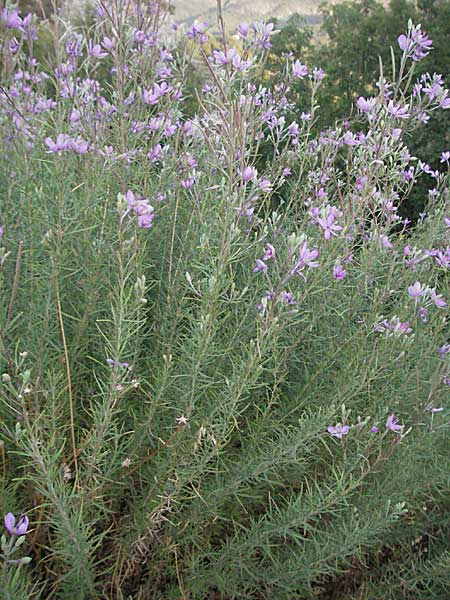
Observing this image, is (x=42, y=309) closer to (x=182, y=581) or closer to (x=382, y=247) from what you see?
(x=182, y=581)

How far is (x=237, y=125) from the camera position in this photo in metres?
1.42

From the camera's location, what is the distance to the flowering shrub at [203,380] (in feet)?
5.24

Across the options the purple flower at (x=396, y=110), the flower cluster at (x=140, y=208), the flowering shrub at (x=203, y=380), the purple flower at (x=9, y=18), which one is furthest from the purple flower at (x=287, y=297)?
the purple flower at (x=9, y=18)

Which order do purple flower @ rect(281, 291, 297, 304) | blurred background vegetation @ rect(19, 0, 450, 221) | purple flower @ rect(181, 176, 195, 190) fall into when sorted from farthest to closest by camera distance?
blurred background vegetation @ rect(19, 0, 450, 221) → purple flower @ rect(181, 176, 195, 190) → purple flower @ rect(281, 291, 297, 304)

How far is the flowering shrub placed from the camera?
5.24 feet

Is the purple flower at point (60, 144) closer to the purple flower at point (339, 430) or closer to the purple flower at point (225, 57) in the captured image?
the purple flower at point (225, 57)

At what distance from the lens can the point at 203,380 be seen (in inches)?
64.7

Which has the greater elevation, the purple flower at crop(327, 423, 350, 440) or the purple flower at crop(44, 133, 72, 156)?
the purple flower at crop(44, 133, 72, 156)

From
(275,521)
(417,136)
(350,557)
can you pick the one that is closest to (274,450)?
(275,521)

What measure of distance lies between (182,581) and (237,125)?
54.8 inches

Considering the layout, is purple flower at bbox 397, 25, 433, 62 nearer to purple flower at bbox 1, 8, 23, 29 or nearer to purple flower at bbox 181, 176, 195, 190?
purple flower at bbox 181, 176, 195, 190

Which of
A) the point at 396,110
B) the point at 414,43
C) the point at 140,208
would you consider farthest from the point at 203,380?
the point at 414,43

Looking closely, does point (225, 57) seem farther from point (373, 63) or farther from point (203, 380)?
point (373, 63)

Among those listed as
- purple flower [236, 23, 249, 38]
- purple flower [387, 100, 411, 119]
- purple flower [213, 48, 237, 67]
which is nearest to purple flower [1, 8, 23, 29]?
purple flower [213, 48, 237, 67]
